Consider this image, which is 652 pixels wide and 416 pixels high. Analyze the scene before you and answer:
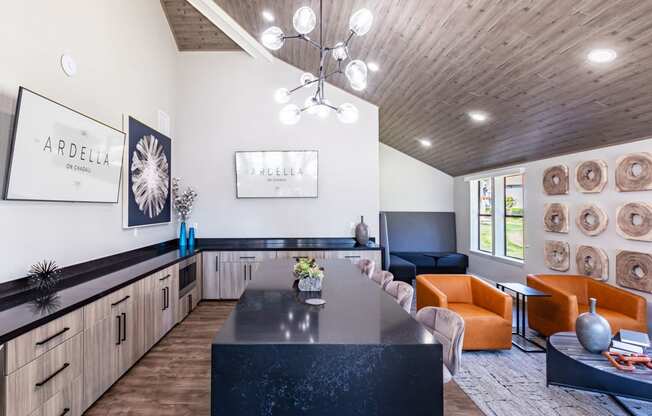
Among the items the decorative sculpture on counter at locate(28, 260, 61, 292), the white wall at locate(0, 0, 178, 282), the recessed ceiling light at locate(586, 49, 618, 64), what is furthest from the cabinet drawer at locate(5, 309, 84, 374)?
the recessed ceiling light at locate(586, 49, 618, 64)

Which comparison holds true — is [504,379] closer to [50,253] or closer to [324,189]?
[324,189]

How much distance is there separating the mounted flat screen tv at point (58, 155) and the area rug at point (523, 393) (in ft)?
11.8

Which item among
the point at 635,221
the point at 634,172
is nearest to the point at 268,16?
the point at 634,172

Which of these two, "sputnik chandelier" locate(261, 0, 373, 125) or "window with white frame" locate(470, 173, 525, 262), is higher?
"sputnik chandelier" locate(261, 0, 373, 125)

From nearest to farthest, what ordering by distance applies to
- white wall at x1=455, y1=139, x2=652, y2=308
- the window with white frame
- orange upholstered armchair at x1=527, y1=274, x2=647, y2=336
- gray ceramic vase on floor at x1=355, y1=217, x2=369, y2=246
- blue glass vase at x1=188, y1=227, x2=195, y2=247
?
1. orange upholstered armchair at x1=527, y1=274, x2=647, y2=336
2. white wall at x1=455, y1=139, x2=652, y2=308
3. blue glass vase at x1=188, y1=227, x2=195, y2=247
4. gray ceramic vase on floor at x1=355, y1=217, x2=369, y2=246
5. the window with white frame

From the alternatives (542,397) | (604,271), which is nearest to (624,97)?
(604,271)

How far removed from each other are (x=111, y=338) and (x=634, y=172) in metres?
5.27

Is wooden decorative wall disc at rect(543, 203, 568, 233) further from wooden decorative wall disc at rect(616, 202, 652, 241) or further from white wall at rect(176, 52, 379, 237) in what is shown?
white wall at rect(176, 52, 379, 237)

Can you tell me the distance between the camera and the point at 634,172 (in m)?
3.41

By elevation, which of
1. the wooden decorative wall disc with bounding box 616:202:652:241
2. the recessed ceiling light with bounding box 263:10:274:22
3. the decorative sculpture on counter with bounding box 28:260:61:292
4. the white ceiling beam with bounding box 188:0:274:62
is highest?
the white ceiling beam with bounding box 188:0:274:62

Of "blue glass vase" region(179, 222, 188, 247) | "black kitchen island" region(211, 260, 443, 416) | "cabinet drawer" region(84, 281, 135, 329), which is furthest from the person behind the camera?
"blue glass vase" region(179, 222, 188, 247)

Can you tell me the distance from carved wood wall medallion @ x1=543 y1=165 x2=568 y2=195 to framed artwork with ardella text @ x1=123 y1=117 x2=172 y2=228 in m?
5.53

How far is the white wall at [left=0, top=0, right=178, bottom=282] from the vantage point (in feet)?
7.23

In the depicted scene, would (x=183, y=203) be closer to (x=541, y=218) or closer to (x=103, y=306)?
(x=103, y=306)
